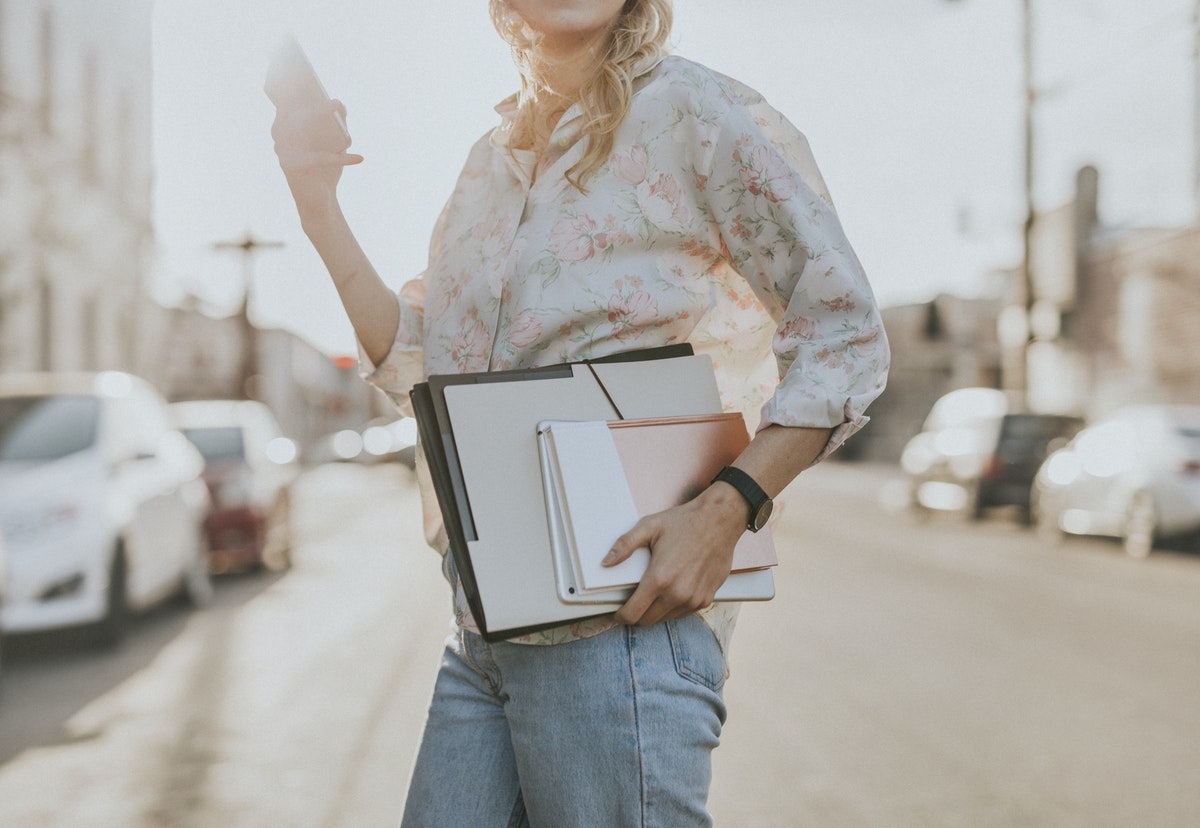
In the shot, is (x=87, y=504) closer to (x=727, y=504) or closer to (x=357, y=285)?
(x=357, y=285)

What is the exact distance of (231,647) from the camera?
7.06 meters

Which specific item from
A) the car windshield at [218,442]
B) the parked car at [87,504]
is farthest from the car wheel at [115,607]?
the car windshield at [218,442]

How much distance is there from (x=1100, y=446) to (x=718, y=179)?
1185 centimetres

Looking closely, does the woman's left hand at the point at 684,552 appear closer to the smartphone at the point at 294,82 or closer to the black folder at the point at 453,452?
the black folder at the point at 453,452

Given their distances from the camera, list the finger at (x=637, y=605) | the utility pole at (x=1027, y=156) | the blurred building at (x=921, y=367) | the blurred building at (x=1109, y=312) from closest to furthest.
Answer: the finger at (x=637, y=605)
the utility pole at (x=1027, y=156)
the blurred building at (x=1109, y=312)
the blurred building at (x=921, y=367)

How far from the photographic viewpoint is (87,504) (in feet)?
21.5

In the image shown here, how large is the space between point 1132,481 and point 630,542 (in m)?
11.0

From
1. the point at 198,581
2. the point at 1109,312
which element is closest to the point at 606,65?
the point at 198,581

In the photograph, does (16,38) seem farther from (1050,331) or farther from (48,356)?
(1050,331)

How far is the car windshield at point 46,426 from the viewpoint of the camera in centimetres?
667

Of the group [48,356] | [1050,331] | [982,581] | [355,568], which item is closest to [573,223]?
[982,581]

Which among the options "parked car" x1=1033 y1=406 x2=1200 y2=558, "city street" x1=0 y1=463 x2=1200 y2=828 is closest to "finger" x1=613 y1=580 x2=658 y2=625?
"city street" x1=0 y1=463 x2=1200 y2=828

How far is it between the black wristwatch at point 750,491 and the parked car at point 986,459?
14.1 m

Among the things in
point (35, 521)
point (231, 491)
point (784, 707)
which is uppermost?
point (35, 521)
